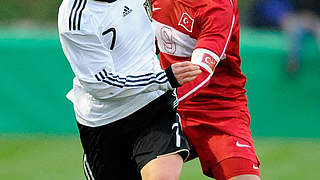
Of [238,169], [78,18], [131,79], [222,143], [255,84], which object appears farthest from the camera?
[255,84]

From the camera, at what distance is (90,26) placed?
16.1 feet

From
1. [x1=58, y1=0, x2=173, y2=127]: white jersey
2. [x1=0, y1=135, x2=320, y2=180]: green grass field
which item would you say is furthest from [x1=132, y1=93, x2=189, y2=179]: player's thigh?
[x1=0, y1=135, x2=320, y2=180]: green grass field

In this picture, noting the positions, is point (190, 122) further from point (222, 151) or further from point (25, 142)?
point (25, 142)

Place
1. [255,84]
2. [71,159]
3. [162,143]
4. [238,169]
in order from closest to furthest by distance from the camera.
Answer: [162,143], [238,169], [71,159], [255,84]

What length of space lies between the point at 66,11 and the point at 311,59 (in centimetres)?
593

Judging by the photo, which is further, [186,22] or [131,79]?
[186,22]

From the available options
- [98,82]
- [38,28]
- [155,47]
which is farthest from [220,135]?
[38,28]

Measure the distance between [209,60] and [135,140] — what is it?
2.15ft

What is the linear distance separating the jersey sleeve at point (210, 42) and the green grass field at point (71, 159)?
3.24 m

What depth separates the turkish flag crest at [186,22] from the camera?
5537 mm

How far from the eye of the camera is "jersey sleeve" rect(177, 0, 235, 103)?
5266mm

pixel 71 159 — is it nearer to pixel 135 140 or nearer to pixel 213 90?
pixel 213 90

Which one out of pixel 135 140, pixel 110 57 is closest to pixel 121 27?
pixel 110 57

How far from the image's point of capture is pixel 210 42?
208 inches
